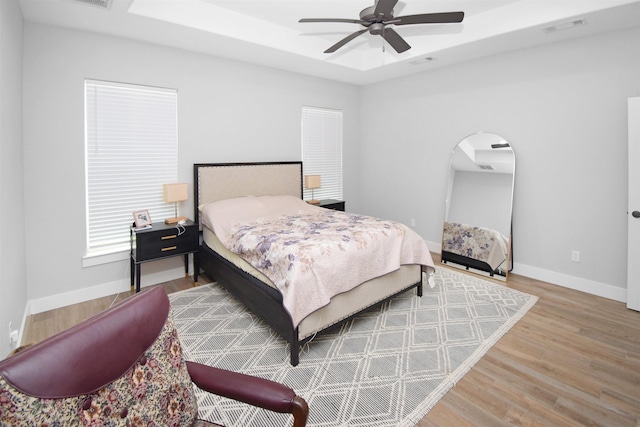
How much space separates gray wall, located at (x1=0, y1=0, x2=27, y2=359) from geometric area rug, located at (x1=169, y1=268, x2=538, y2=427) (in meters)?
1.16

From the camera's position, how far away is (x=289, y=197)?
4.43 metres

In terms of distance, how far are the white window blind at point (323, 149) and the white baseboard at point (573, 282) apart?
3000 mm

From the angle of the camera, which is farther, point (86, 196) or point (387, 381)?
point (86, 196)

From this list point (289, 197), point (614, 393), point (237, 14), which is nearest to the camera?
point (614, 393)

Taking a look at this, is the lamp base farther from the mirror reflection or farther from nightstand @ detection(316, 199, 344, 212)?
the mirror reflection

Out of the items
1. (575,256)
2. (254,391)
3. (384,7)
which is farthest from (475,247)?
(254,391)

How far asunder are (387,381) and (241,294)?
1.49 meters

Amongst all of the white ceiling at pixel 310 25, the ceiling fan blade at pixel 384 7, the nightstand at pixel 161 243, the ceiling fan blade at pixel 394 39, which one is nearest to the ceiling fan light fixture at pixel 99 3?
the white ceiling at pixel 310 25

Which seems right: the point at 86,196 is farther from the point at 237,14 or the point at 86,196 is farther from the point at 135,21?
the point at 237,14

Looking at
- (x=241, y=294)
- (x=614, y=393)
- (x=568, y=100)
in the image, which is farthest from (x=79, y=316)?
(x=568, y=100)

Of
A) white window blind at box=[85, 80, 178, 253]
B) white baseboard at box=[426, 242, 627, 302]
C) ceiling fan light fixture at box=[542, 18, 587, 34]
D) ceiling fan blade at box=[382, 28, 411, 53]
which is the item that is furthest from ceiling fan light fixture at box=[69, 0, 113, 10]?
white baseboard at box=[426, 242, 627, 302]

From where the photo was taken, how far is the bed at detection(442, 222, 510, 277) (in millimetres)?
4086

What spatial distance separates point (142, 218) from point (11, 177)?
3.91 feet

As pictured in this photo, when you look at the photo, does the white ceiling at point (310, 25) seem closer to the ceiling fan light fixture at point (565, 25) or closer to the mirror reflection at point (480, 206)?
the ceiling fan light fixture at point (565, 25)
